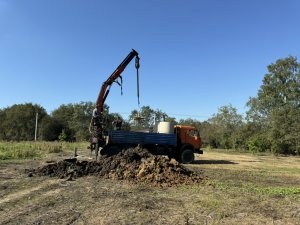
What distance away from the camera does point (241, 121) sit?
6925 centimetres

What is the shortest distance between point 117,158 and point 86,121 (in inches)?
2505

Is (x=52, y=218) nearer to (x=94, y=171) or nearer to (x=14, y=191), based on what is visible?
(x=14, y=191)

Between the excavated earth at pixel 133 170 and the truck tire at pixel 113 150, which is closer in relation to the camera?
the excavated earth at pixel 133 170

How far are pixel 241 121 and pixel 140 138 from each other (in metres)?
49.9

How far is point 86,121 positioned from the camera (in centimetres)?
7838

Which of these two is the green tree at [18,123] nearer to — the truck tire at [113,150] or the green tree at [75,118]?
the green tree at [75,118]

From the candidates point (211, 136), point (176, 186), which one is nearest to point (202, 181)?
point (176, 186)

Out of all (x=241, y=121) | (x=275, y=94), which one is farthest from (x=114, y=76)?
(x=241, y=121)

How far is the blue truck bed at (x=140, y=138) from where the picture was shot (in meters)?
21.3

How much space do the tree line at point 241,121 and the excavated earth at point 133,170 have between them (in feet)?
57.2

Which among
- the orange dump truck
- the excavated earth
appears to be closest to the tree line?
the orange dump truck

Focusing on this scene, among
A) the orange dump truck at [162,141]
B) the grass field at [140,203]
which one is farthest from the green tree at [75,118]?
the grass field at [140,203]

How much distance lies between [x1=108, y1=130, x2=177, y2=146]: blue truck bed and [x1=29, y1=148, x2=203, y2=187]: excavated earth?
4799 millimetres

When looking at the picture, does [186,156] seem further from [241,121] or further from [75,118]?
[75,118]
